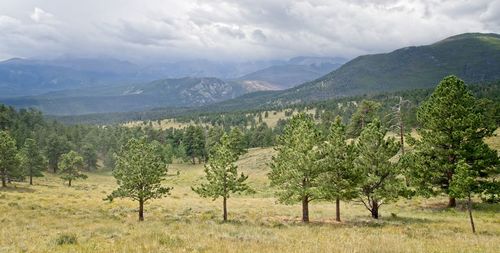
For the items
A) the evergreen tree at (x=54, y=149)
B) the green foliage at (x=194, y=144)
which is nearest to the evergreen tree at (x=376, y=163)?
the green foliage at (x=194, y=144)

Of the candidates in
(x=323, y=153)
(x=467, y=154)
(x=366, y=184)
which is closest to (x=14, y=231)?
(x=323, y=153)

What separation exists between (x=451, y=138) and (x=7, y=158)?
64.3m

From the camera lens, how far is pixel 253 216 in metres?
37.6

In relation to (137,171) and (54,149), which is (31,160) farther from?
(137,171)

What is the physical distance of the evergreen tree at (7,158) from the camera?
63.9 metres

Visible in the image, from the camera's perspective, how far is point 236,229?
2527 centimetres

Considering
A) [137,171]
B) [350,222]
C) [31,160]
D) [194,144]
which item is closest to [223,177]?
[137,171]

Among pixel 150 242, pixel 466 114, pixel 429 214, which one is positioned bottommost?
pixel 429 214

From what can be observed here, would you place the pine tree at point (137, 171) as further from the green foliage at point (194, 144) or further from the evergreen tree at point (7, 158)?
the green foliage at point (194, 144)

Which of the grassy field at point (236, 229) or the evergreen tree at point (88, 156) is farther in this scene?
the evergreen tree at point (88, 156)

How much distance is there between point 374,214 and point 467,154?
10805 millimetres

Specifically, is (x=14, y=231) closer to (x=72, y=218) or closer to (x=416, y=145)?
(x=72, y=218)

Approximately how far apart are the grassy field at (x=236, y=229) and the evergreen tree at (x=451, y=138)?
3.76 meters

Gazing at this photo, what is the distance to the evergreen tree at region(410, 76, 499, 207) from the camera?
36562 mm
